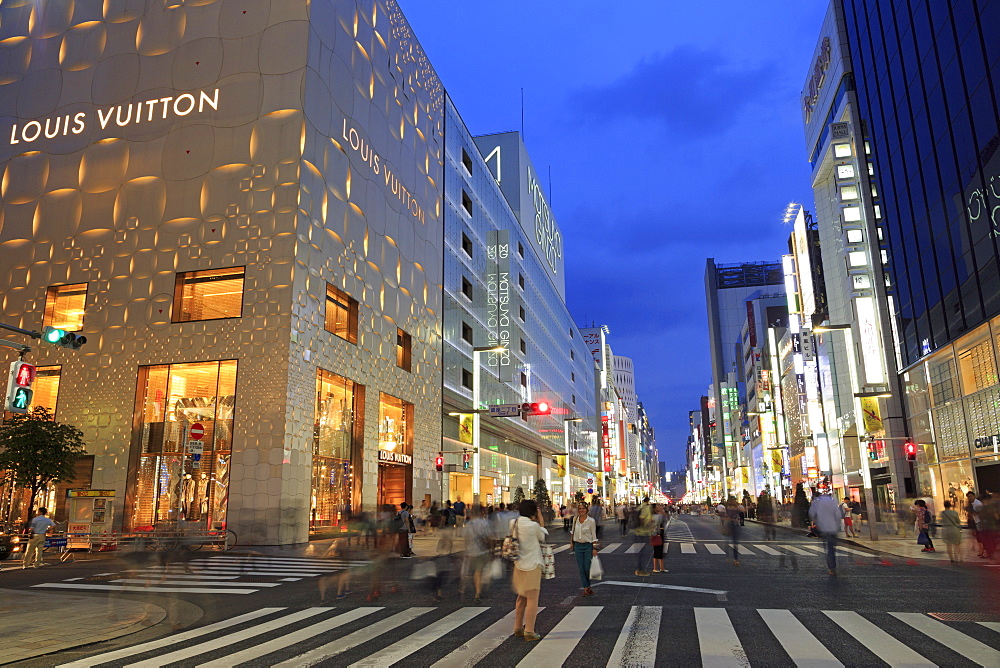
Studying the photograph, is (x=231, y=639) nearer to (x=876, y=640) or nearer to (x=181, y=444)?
(x=876, y=640)

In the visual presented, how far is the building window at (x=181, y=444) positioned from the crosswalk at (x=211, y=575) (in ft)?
16.7

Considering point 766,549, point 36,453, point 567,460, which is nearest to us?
point 766,549

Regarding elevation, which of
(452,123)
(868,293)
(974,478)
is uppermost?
(452,123)

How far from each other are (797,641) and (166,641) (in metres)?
8.09

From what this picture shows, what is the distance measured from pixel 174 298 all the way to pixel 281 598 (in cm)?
1891

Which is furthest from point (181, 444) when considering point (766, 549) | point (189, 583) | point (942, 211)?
point (942, 211)

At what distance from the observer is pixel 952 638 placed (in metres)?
8.70

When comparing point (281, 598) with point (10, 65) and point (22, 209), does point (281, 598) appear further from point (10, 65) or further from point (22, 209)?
point (10, 65)

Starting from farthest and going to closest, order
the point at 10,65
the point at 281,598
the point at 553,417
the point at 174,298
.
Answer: the point at 553,417
the point at 10,65
the point at 174,298
the point at 281,598

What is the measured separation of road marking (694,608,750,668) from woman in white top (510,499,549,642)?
2.05 meters

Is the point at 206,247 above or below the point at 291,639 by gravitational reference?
above

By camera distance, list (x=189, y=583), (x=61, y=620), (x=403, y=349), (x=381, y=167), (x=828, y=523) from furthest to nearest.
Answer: (x=403, y=349) < (x=381, y=167) < (x=828, y=523) < (x=189, y=583) < (x=61, y=620)

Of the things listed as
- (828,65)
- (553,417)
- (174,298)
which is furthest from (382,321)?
(553,417)

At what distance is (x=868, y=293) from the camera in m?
47.6
